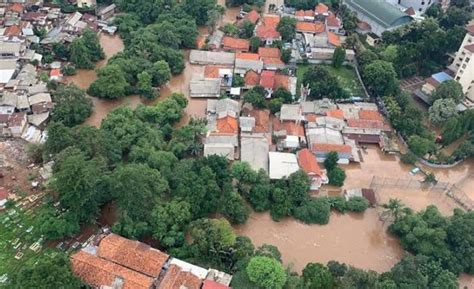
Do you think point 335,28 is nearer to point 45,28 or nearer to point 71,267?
point 45,28

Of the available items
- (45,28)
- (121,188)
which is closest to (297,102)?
(121,188)

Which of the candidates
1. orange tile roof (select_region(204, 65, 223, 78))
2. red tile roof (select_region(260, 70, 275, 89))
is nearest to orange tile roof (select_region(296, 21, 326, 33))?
red tile roof (select_region(260, 70, 275, 89))

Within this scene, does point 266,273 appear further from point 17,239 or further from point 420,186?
point 420,186

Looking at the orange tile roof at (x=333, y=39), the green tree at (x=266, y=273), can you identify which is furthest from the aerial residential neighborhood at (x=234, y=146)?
the orange tile roof at (x=333, y=39)

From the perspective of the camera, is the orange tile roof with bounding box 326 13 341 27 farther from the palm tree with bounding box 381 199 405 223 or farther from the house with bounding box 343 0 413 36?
the palm tree with bounding box 381 199 405 223

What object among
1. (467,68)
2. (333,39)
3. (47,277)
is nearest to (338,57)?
(333,39)

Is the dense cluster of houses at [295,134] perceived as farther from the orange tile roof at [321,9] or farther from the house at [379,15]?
the orange tile roof at [321,9]
